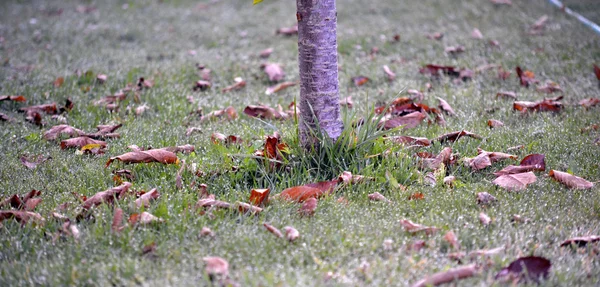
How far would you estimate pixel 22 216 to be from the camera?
2586mm

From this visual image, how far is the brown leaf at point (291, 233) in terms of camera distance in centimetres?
238

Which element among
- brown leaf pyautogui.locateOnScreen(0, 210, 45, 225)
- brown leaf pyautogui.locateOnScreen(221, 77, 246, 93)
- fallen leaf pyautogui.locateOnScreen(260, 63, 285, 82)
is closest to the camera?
brown leaf pyautogui.locateOnScreen(0, 210, 45, 225)

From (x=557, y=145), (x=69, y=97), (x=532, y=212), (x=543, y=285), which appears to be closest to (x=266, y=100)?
(x=69, y=97)

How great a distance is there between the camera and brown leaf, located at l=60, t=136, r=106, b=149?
3574mm

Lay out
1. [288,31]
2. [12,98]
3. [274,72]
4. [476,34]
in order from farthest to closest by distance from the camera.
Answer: [288,31] < [476,34] < [274,72] < [12,98]

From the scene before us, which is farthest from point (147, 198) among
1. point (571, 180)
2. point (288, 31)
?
point (288, 31)

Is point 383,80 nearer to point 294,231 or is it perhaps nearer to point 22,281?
point 294,231

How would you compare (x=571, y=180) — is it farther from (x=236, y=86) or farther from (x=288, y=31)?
(x=288, y=31)

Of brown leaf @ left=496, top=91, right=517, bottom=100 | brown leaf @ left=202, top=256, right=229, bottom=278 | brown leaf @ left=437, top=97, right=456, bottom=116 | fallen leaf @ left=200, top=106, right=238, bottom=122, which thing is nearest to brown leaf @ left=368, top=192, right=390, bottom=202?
brown leaf @ left=202, top=256, right=229, bottom=278

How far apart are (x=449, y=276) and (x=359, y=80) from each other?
3.13 meters

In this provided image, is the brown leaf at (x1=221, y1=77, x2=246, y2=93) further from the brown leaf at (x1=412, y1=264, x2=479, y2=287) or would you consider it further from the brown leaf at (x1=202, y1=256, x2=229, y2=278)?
the brown leaf at (x1=412, y1=264, x2=479, y2=287)

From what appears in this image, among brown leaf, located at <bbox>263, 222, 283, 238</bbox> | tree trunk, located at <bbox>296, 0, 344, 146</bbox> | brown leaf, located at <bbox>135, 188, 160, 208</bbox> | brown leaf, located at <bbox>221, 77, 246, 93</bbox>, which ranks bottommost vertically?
brown leaf, located at <bbox>221, 77, 246, 93</bbox>

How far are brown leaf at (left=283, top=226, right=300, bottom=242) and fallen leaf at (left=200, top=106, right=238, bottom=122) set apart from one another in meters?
1.87

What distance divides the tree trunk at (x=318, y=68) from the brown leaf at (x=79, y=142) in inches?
54.0
